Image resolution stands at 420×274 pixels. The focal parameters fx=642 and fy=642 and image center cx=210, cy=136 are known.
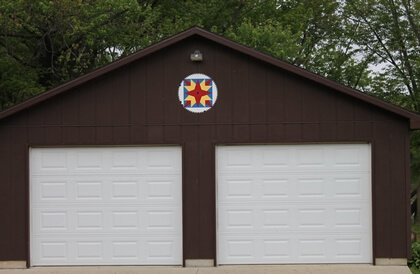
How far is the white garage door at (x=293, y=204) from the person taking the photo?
11.4 meters

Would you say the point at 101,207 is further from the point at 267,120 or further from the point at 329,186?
the point at 329,186

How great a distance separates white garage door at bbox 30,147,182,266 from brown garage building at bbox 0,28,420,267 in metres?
0.02

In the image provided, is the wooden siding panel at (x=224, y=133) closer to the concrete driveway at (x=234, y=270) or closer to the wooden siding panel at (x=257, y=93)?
the wooden siding panel at (x=257, y=93)

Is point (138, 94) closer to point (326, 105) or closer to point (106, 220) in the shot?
point (106, 220)

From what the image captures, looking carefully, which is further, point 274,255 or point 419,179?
point 419,179

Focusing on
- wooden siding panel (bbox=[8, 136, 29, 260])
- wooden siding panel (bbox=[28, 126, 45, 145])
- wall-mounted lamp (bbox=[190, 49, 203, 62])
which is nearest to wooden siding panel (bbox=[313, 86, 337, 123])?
wall-mounted lamp (bbox=[190, 49, 203, 62])

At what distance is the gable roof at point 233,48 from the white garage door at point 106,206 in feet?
3.48

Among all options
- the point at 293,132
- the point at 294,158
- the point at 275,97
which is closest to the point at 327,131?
the point at 293,132

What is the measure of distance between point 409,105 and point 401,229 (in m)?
13.8

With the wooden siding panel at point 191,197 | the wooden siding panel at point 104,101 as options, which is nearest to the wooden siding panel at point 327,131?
the wooden siding panel at point 191,197

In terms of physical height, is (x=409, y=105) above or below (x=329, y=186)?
above

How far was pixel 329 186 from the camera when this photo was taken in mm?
11406

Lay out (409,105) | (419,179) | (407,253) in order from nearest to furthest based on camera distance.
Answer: (407,253) < (409,105) < (419,179)

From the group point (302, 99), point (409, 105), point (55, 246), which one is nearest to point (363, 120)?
→ point (302, 99)
